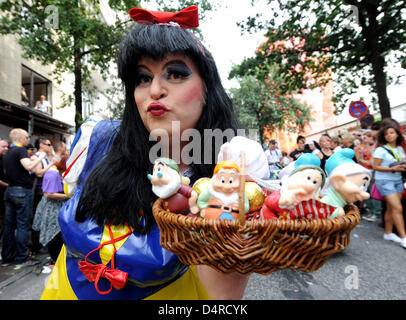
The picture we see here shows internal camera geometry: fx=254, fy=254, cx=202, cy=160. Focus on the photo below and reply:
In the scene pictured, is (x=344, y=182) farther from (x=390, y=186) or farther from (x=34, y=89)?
(x=34, y=89)

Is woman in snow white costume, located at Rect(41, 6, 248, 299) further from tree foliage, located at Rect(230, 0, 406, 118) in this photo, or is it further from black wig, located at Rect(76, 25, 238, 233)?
tree foliage, located at Rect(230, 0, 406, 118)

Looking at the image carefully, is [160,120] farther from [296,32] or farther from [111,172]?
[296,32]

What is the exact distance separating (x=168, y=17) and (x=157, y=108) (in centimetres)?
42

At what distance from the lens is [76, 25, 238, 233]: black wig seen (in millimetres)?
961

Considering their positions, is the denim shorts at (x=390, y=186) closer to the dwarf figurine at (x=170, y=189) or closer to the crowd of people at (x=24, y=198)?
the dwarf figurine at (x=170, y=189)

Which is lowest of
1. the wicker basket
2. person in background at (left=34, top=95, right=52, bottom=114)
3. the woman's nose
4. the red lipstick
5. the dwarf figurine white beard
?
the wicker basket

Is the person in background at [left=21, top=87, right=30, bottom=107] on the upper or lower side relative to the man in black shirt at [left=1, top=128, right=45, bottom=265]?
upper

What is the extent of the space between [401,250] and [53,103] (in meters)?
13.2

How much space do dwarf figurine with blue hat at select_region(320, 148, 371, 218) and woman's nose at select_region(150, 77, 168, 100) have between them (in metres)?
0.62

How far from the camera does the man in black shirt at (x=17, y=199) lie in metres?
3.68

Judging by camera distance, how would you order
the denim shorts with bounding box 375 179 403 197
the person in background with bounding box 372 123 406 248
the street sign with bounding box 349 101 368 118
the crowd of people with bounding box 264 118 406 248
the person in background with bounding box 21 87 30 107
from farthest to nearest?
the person in background with bounding box 21 87 30 107, the street sign with bounding box 349 101 368 118, the denim shorts with bounding box 375 179 403 197, the person in background with bounding box 372 123 406 248, the crowd of people with bounding box 264 118 406 248

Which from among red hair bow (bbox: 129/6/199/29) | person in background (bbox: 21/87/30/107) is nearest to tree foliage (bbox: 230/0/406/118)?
red hair bow (bbox: 129/6/199/29)

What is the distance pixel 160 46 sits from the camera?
96 cm

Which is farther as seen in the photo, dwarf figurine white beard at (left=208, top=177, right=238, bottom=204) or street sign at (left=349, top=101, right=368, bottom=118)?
street sign at (left=349, top=101, right=368, bottom=118)
